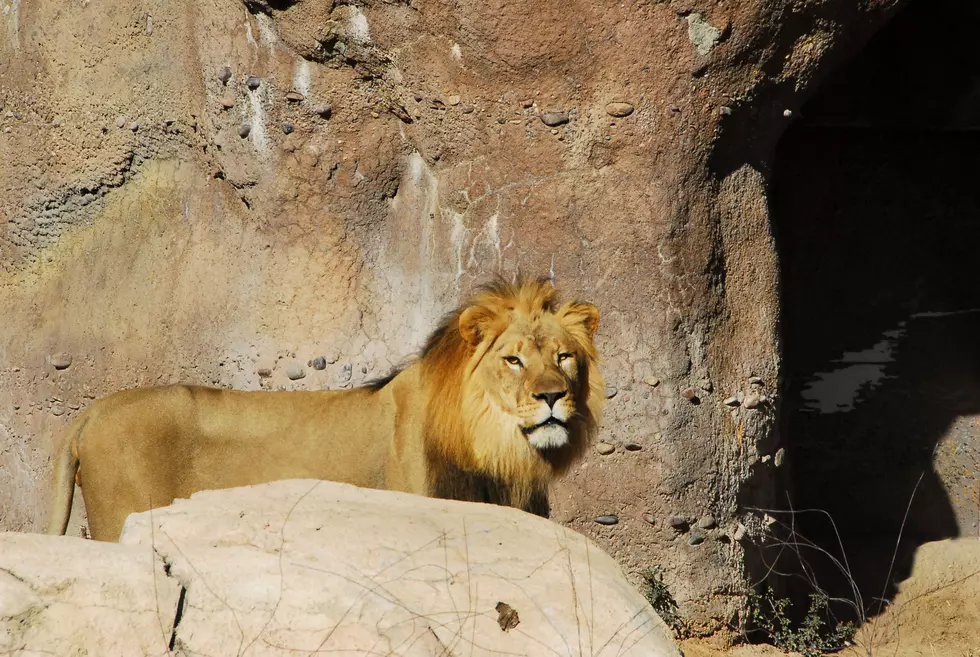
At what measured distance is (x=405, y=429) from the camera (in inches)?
180

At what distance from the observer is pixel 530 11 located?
5223mm

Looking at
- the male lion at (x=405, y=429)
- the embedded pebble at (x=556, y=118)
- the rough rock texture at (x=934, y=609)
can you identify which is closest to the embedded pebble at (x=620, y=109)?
the embedded pebble at (x=556, y=118)

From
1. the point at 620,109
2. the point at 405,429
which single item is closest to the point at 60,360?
the point at 405,429

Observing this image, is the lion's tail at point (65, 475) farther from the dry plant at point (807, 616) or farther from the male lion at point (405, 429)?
the dry plant at point (807, 616)

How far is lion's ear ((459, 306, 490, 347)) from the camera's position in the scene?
4473 mm

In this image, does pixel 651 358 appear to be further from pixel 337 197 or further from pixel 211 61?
pixel 211 61

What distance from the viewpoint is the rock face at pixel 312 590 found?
2.76 meters

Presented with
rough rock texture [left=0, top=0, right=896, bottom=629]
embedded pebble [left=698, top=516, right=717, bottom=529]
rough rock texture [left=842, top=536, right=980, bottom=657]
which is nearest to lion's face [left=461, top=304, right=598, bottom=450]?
rough rock texture [left=0, top=0, right=896, bottom=629]

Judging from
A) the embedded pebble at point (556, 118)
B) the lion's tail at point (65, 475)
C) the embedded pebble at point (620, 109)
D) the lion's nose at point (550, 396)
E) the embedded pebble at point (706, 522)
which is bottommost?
the embedded pebble at point (706, 522)

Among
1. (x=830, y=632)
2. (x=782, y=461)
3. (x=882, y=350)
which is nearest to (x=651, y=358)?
(x=782, y=461)

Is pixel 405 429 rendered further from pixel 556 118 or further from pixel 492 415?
pixel 556 118

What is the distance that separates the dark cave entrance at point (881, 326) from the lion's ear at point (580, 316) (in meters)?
2.76

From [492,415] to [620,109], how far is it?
163 cm

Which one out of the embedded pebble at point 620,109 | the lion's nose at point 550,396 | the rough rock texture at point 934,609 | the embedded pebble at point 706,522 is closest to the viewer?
the lion's nose at point 550,396
